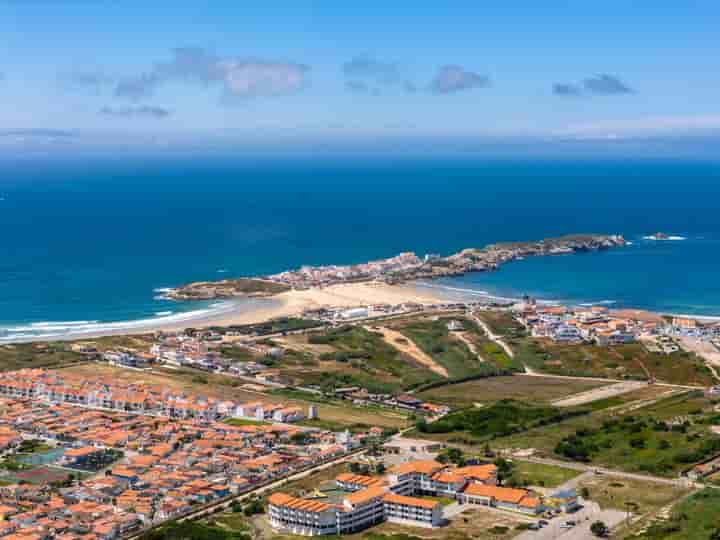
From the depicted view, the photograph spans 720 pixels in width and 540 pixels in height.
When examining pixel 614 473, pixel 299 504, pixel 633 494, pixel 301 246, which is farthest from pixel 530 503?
A: pixel 301 246

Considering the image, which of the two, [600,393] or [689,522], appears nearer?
[689,522]

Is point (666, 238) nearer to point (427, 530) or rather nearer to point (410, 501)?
point (410, 501)

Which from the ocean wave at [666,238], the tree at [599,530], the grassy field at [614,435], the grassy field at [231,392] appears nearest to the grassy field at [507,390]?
the grassy field at [614,435]

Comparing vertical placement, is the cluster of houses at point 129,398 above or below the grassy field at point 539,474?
below

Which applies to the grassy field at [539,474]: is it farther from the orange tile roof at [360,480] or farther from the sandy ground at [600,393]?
the sandy ground at [600,393]

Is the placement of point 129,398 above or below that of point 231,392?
above

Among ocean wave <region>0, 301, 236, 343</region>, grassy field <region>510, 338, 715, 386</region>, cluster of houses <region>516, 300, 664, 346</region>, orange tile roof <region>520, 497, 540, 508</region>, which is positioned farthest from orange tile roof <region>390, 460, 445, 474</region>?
ocean wave <region>0, 301, 236, 343</region>

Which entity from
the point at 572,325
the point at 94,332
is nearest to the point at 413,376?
the point at 572,325
